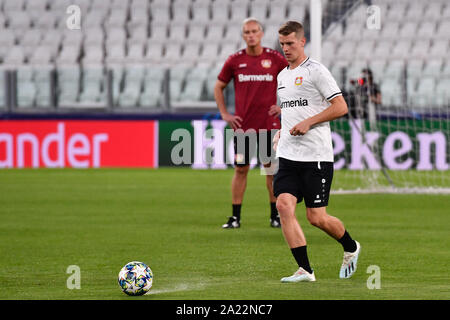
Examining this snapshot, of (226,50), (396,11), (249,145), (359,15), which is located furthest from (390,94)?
(249,145)

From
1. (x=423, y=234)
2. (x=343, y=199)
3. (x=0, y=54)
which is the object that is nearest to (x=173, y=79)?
(x=0, y=54)

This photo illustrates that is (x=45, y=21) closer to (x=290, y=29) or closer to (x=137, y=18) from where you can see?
(x=137, y=18)

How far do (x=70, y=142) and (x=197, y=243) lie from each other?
11616 millimetres

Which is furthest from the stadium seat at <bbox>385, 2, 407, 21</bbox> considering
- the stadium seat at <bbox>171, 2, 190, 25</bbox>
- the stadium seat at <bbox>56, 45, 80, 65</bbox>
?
the stadium seat at <bbox>56, 45, 80, 65</bbox>

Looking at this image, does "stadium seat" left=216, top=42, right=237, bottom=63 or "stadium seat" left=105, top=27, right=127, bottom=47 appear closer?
"stadium seat" left=216, top=42, right=237, bottom=63

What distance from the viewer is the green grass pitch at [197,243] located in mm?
6582

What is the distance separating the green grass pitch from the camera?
6582 millimetres

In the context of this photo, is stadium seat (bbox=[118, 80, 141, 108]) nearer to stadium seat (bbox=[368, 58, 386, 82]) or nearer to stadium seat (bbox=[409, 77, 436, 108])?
stadium seat (bbox=[368, 58, 386, 82])

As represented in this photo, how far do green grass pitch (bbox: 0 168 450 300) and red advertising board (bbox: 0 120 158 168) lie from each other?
12.6ft

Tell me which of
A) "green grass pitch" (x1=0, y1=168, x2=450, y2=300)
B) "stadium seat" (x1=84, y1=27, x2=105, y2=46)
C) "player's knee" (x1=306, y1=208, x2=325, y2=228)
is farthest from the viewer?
"stadium seat" (x1=84, y1=27, x2=105, y2=46)

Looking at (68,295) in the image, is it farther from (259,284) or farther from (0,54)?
(0,54)

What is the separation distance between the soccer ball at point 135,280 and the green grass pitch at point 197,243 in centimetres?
8

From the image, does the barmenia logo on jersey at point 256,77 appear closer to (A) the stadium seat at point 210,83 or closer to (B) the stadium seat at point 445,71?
(A) the stadium seat at point 210,83
